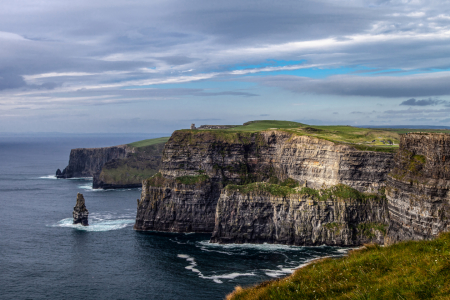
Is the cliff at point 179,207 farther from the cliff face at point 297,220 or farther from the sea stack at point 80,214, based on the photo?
the sea stack at point 80,214

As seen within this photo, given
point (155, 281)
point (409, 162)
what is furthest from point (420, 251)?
point (155, 281)

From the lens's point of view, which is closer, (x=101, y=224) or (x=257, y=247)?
(x=257, y=247)

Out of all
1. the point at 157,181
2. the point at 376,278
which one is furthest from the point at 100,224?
the point at 376,278

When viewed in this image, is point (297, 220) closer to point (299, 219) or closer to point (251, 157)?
point (299, 219)

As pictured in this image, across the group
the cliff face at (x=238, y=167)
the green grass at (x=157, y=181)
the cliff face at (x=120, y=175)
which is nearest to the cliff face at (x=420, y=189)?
the cliff face at (x=238, y=167)

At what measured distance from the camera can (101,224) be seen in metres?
113

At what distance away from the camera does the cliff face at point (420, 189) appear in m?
57.2

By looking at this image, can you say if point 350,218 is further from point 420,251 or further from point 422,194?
point 420,251

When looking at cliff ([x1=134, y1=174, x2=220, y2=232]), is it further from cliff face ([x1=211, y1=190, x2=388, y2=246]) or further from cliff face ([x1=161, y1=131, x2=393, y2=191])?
cliff face ([x1=211, y1=190, x2=388, y2=246])

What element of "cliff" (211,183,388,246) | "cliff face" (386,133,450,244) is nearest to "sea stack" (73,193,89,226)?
"cliff" (211,183,388,246)

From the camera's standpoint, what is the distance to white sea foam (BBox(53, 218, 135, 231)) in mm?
108438

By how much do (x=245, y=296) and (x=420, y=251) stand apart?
13.5 m

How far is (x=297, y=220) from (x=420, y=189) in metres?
37.1

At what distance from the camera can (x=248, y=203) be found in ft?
320
